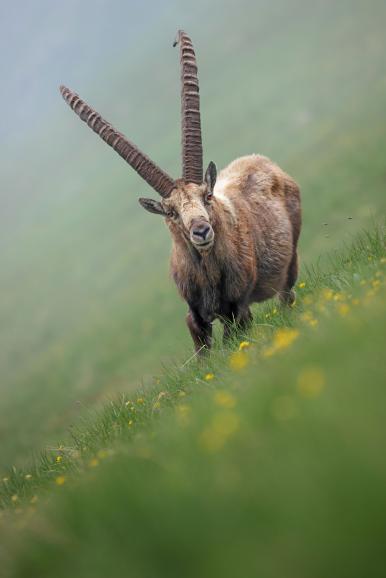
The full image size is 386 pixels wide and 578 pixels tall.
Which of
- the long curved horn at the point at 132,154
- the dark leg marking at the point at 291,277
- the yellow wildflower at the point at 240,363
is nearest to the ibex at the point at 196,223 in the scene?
the long curved horn at the point at 132,154

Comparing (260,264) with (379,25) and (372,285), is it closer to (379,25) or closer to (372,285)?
(372,285)

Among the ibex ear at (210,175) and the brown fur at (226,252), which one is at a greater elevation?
the ibex ear at (210,175)

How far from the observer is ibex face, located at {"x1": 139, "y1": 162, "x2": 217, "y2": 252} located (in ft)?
Result: 26.7

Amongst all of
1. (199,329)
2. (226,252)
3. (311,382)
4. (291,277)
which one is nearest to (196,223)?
(226,252)

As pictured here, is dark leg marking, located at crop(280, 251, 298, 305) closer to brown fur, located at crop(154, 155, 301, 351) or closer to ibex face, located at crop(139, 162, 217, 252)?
brown fur, located at crop(154, 155, 301, 351)

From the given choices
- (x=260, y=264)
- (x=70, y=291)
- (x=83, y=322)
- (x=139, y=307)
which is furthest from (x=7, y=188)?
(x=260, y=264)

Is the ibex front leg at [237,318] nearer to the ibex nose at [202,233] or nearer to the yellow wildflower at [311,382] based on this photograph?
the ibex nose at [202,233]

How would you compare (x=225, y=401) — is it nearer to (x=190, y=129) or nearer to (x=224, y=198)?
(x=190, y=129)

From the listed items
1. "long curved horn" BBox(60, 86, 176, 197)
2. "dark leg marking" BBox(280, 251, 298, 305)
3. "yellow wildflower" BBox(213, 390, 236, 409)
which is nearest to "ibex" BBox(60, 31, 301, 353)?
"long curved horn" BBox(60, 86, 176, 197)

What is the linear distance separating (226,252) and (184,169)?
1.22 m

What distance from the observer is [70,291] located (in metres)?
66.4

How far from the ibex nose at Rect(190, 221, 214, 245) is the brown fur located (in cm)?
16

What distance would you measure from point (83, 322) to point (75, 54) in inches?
4899

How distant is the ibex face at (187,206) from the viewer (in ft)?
26.7
